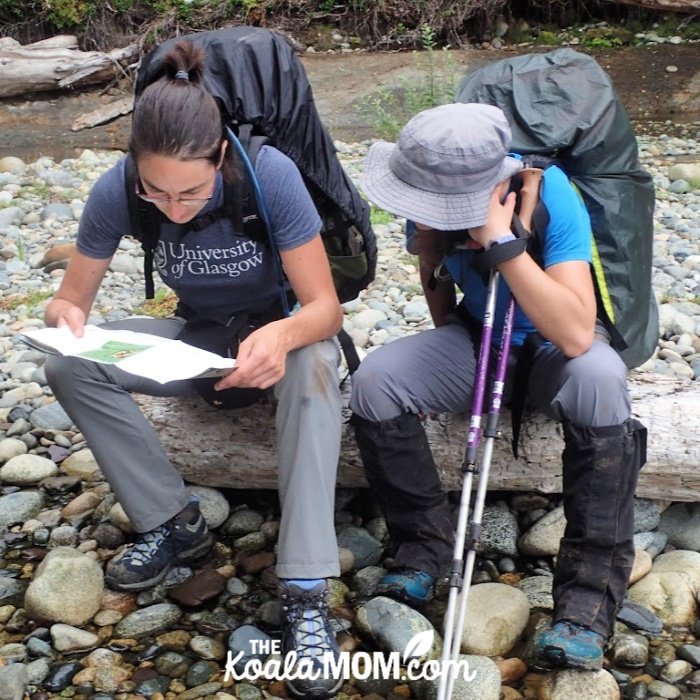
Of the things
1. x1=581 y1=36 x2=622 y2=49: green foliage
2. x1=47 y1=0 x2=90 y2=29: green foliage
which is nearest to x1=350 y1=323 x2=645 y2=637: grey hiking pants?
x1=581 y1=36 x2=622 y2=49: green foliage

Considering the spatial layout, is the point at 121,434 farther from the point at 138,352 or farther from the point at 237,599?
the point at 237,599

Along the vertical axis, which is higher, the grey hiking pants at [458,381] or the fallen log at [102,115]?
the grey hiking pants at [458,381]

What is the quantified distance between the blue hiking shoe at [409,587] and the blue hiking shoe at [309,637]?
265 millimetres

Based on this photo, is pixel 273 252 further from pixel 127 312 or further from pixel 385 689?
pixel 127 312

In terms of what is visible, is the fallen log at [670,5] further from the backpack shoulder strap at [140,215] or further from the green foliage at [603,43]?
the backpack shoulder strap at [140,215]

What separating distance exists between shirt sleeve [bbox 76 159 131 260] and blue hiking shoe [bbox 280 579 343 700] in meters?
1.25

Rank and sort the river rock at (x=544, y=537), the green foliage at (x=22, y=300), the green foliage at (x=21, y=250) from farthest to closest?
the green foliage at (x=21, y=250) < the green foliage at (x=22, y=300) < the river rock at (x=544, y=537)

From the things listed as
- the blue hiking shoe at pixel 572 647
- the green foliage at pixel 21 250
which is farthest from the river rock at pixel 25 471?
the green foliage at pixel 21 250

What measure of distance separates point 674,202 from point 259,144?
5734 millimetres

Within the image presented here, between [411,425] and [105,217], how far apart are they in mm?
1183

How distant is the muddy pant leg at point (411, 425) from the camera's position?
3041 mm

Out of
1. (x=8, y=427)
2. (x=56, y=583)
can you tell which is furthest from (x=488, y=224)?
(x=8, y=427)

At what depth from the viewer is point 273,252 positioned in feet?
10.1

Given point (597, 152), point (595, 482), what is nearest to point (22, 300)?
point (597, 152)
